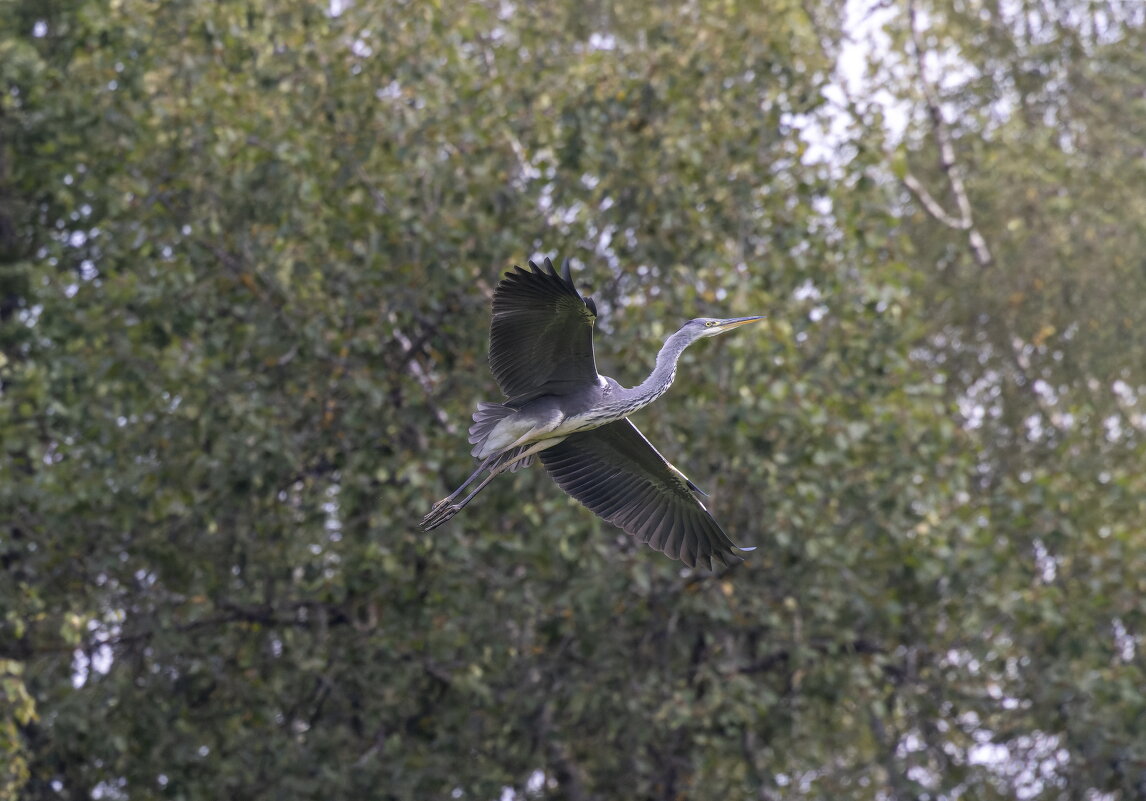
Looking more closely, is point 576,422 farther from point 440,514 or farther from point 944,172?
point 944,172

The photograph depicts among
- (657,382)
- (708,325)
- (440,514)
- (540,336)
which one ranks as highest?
(708,325)

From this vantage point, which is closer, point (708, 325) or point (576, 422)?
point (576, 422)

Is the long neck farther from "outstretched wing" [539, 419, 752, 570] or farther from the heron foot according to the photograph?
the heron foot

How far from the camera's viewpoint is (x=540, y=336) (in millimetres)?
7375

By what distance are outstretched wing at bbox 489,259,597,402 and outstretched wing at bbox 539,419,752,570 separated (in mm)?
571

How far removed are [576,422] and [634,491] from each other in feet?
2.85

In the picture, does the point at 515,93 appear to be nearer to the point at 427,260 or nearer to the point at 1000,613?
the point at 427,260

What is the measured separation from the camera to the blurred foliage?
398 inches

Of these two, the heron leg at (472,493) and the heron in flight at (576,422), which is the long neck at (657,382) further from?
the heron leg at (472,493)

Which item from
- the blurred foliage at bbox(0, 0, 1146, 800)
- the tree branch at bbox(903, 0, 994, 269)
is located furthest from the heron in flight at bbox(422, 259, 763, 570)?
the tree branch at bbox(903, 0, 994, 269)

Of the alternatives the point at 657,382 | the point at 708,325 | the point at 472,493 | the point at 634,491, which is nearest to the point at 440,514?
the point at 472,493

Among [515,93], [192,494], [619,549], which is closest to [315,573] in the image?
[192,494]

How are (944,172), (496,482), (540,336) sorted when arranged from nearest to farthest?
1. (540,336)
2. (496,482)
3. (944,172)

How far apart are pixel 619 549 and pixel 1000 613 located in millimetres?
2458
